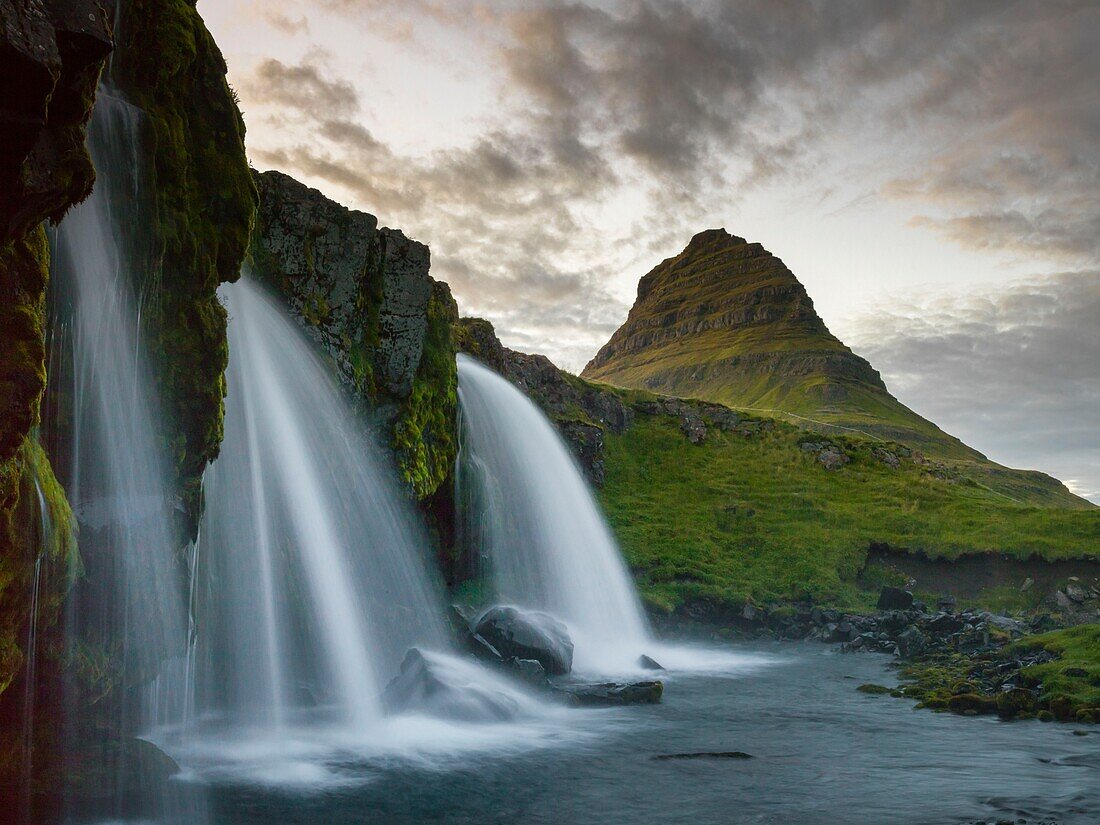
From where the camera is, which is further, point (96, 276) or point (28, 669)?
point (96, 276)

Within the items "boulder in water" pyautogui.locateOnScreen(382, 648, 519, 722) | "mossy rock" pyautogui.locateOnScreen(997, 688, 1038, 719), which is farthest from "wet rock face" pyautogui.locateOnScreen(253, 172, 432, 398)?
"mossy rock" pyautogui.locateOnScreen(997, 688, 1038, 719)

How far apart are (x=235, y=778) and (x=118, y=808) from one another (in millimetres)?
2488

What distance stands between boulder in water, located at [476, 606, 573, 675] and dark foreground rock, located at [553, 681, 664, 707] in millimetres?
2122

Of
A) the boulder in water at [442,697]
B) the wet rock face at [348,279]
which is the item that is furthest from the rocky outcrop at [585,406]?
the boulder in water at [442,697]

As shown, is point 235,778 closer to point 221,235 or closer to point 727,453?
point 221,235

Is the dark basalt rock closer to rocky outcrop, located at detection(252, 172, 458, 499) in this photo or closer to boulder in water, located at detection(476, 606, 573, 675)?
boulder in water, located at detection(476, 606, 573, 675)

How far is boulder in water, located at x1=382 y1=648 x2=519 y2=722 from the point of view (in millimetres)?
19312

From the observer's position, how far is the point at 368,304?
89.9ft

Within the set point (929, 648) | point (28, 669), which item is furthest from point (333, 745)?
point (929, 648)

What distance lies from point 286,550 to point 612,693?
33.6ft

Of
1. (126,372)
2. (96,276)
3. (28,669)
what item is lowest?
(28,669)

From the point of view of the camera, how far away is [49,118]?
806 cm

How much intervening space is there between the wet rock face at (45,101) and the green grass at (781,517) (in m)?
37.0

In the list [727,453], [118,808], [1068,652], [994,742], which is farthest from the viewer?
[727,453]
